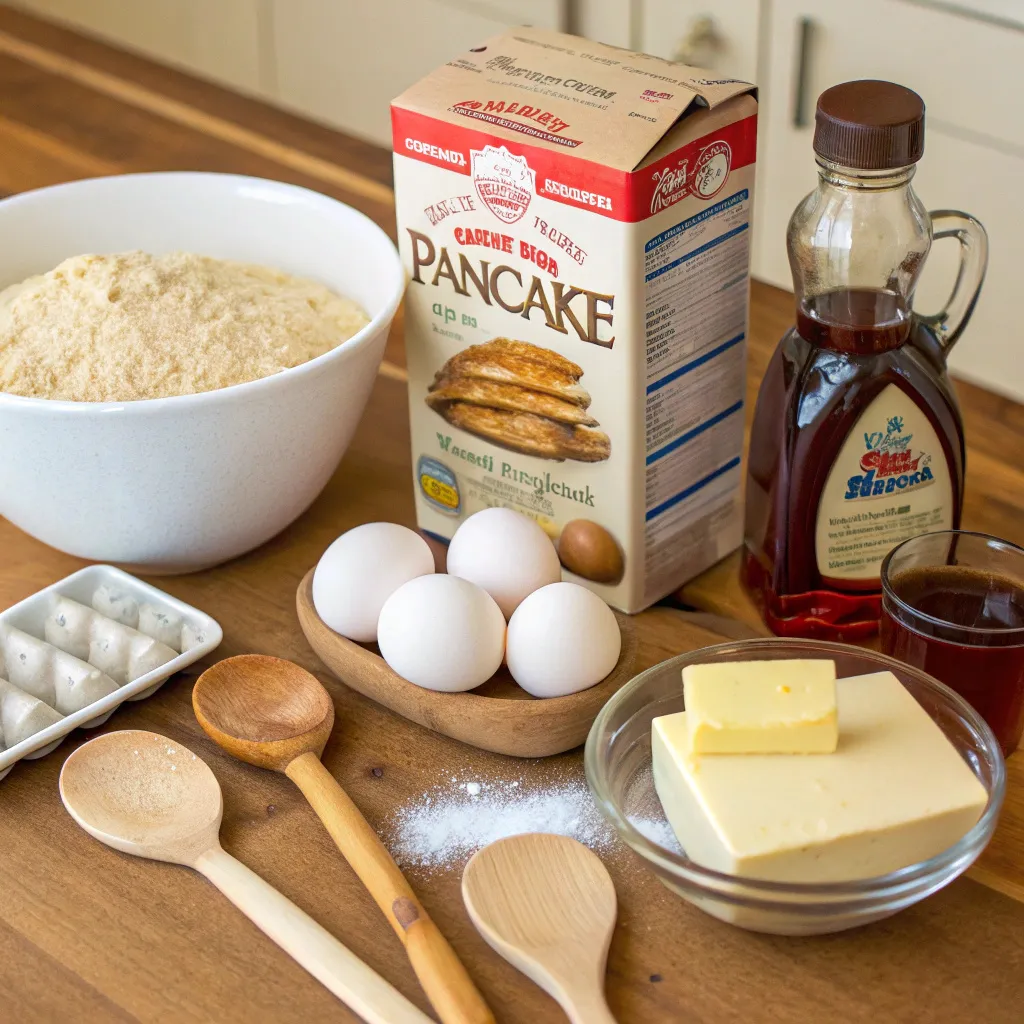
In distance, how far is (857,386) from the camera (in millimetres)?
846

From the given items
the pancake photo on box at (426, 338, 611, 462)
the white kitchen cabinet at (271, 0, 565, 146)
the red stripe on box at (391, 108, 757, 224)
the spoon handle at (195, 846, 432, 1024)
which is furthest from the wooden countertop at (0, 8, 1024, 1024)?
the white kitchen cabinet at (271, 0, 565, 146)

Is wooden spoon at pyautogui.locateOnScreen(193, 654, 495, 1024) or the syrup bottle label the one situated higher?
the syrup bottle label

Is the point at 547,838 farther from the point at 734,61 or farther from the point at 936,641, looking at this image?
the point at 734,61

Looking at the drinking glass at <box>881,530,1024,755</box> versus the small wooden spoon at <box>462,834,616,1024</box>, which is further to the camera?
the drinking glass at <box>881,530,1024,755</box>

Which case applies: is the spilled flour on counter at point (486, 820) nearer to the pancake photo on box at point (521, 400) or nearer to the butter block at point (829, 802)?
the butter block at point (829, 802)

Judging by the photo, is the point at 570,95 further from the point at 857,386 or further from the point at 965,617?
the point at 965,617

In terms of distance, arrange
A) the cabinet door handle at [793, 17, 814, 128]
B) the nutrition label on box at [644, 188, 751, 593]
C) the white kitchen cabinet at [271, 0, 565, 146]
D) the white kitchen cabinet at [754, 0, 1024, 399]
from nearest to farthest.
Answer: the nutrition label on box at [644, 188, 751, 593], the white kitchen cabinet at [754, 0, 1024, 399], the cabinet door handle at [793, 17, 814, 128], the white kitchen cabinet at [271, 0, 565, 146]

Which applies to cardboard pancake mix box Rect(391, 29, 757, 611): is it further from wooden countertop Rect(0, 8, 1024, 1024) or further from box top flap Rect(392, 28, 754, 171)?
wooden countertop Rect(0, 8, 1024, 1024)

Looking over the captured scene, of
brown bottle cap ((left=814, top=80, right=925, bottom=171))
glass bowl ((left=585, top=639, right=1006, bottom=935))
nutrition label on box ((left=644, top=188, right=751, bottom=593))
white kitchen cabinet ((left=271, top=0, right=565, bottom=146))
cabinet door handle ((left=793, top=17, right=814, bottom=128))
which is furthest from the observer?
white kitchen cabinet ((left=271, top=0, right=565, bottom=146))

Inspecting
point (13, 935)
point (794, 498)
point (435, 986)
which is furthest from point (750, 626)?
point (13, 935)

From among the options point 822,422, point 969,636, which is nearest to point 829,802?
point 969,636

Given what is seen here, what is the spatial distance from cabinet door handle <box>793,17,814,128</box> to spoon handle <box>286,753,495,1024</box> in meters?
1.22

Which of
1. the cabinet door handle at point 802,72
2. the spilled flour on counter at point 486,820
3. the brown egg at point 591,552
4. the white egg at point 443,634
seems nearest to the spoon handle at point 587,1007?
the spilled flour on counter at point 486,820

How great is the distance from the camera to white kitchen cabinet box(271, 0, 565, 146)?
7.05 ft
